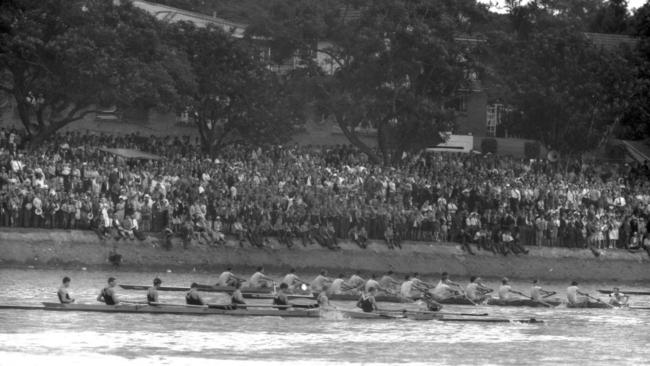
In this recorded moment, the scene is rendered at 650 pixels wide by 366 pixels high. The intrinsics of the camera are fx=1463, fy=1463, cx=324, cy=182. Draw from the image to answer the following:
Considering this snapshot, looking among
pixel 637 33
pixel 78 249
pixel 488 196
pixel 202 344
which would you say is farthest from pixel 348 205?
pixel 637 33

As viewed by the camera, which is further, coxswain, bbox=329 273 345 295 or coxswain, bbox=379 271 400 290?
coxswain, bbox=379 271 400 290

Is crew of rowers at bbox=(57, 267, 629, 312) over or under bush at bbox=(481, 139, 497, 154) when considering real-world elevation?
under

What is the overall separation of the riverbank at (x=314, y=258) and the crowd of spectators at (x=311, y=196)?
17.8 inches

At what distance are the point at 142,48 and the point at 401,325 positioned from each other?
69.5 feet

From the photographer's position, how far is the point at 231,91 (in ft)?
226

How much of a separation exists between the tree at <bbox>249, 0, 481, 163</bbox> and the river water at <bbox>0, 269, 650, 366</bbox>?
18585 millimetres

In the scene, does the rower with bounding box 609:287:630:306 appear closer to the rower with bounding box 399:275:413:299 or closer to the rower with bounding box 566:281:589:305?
the rower with bounding box 566:281:589:305

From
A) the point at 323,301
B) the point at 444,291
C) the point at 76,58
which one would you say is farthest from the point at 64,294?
the point at 76,58

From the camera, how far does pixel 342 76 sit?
70.0 m

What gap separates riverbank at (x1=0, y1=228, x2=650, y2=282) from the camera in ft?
180

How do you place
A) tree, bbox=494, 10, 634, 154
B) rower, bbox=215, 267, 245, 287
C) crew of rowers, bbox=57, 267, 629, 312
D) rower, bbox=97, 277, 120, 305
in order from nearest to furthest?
1. rower, bbox=97, 277, 120, 305
2. crew of rowers, bbox=57, 267, 629, 312
3. rower, bbox=215, 267, 245, 287
4. tree, bbox=494, 10, 634, 154

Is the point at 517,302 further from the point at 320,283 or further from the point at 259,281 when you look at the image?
the point at 259,281

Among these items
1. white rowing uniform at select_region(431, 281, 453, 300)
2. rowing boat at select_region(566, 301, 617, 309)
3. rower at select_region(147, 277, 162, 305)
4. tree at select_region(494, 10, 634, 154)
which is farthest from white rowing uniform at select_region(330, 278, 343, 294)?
tree at select_region(494, 10, 634, 154)

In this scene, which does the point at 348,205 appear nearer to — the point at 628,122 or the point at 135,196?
the point at 135,196
